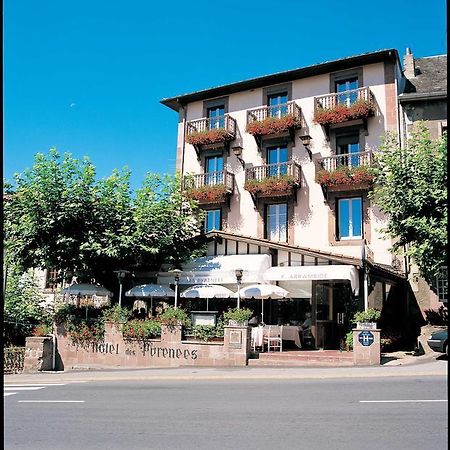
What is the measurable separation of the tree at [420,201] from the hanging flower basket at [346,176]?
4.01m

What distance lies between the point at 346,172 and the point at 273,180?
12.1ft

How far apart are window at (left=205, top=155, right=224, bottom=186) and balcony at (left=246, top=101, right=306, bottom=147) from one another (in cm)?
255

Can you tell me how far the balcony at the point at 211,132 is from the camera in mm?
28609

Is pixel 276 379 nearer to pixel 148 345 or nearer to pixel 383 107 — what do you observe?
pixel 148 345

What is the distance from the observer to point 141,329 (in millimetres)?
20078

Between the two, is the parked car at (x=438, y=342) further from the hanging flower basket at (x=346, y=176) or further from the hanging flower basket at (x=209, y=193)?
the hanging flower basket at (x=209, y=193)

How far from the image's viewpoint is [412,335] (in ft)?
77.5

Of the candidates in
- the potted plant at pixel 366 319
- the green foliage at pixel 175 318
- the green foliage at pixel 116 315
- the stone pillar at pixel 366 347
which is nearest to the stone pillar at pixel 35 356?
the green foliage at pixel 116 315

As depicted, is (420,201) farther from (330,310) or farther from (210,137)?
(210,137)

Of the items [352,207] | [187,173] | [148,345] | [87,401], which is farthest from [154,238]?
[87,401]

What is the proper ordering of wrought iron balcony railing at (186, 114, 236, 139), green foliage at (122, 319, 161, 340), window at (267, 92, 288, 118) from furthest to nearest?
wrought iron balcony railing at (186, 114, 236, 139), window at (267, 92, 288, 118), green foliage at (122, 319, 161, 340)

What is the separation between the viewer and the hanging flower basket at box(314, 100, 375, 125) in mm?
25000

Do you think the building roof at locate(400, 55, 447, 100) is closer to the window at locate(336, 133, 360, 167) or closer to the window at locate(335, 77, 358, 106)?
the window at locate(335, 77, 358, 106)

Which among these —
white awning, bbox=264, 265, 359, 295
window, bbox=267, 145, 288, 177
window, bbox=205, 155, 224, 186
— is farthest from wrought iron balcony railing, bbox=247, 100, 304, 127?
white awning, bbox=264, 265, 359, 295
